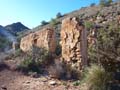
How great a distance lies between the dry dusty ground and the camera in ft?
33.1

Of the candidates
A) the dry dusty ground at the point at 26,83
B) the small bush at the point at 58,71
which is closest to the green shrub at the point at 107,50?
the small bush at the point at 58,71

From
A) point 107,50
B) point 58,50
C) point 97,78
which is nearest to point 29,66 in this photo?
point 58,50

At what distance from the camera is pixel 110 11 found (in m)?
29.4

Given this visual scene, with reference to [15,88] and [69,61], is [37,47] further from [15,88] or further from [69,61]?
[15,88]

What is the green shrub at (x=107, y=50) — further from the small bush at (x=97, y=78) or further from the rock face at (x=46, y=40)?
the rock face at (x=46, y=40)

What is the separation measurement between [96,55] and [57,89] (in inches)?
87.8

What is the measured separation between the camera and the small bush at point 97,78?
892cm

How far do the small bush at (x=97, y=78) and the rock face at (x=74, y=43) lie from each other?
1.92 meters

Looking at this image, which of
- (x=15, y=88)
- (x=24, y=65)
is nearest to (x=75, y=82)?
(x=15, y=88)

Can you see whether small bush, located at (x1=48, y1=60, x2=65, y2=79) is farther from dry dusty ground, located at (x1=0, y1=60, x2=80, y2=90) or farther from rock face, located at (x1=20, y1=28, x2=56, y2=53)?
rock face, located at (x1=20, y1=28, x2=56, y2=53)

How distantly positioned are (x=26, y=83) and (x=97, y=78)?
3111 mm

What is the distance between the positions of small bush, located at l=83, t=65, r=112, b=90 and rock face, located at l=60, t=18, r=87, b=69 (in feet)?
6.28

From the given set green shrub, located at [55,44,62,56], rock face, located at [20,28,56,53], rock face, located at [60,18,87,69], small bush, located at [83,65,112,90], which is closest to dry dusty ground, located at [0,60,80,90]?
small bush, located at [83,65,112,90]

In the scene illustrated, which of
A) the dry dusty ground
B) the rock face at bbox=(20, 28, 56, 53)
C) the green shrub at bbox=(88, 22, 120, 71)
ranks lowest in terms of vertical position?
the dry dusty ground
